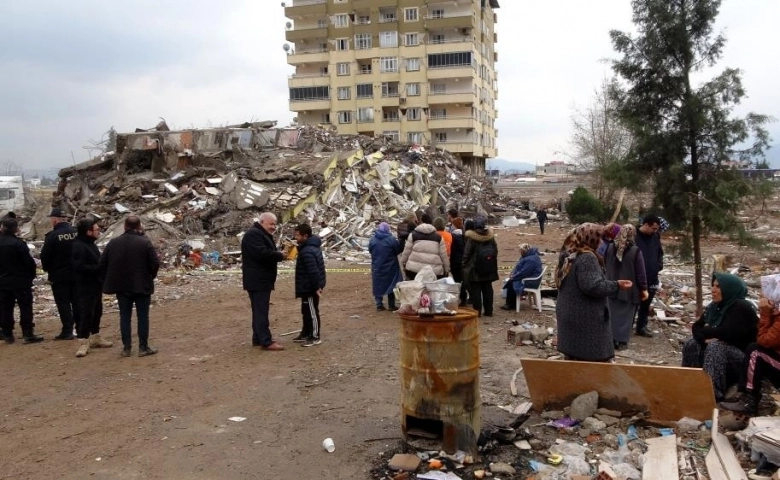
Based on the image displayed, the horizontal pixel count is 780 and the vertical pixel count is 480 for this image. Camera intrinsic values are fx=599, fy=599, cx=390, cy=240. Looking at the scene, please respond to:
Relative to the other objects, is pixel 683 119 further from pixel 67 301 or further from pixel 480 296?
pixel 67 301

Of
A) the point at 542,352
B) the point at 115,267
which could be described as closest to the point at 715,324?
the point at 542,352

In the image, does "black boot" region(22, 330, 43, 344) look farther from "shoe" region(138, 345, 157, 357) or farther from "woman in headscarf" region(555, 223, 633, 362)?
"woman in headscarf" region(555, 223, 633, 362)

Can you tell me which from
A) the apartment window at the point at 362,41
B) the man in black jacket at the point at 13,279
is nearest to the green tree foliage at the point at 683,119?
the man in black jacket at the point at 13,279

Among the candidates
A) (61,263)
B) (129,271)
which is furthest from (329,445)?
(61,263)

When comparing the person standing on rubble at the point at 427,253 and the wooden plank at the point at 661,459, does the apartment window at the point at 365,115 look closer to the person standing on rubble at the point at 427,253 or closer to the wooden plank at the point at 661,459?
the person standing on rubble at the point at 427,253

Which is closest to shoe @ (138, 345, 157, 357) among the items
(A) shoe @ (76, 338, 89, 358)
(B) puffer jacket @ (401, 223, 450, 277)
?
(A) shoe @ (76, 338, 89, 358)

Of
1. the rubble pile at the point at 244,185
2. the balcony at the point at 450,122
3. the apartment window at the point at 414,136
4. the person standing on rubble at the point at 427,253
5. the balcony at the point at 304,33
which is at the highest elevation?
the balcony at the point at 304,33

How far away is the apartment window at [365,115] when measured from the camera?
5656cm

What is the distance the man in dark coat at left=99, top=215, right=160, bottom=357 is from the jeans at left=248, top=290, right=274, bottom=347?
1.28 metres

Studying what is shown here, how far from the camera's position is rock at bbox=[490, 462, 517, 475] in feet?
13.9

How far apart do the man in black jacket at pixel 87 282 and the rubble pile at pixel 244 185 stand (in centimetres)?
1086

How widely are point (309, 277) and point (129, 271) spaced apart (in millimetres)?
2199

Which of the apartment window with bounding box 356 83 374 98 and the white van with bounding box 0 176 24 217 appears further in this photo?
the apartment window with bounding box 356 83 374 98

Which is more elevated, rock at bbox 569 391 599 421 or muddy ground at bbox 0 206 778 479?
rock at bbox 569 391 599 421
